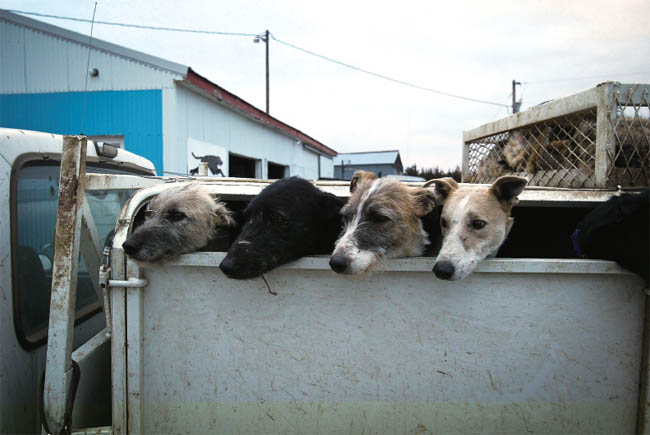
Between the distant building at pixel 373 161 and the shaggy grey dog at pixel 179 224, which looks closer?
the shaggy grey dog at pixel 179 224

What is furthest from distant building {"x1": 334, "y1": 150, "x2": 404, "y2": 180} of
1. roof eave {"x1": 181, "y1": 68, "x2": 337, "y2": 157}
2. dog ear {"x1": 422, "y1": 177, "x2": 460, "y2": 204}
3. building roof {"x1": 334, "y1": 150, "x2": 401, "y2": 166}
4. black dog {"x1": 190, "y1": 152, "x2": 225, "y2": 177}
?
dog ear {"x1": 422, "y1": 177, "x2": 460, "y2": 204}

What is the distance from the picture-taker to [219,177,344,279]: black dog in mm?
1891

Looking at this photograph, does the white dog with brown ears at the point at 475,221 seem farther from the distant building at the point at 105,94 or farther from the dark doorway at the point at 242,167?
the dark doorway at the point at 242,167

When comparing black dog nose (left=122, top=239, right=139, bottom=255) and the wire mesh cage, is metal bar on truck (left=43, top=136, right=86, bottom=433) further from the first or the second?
the wire mesh cage

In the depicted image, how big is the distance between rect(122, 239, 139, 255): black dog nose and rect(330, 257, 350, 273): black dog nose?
1.00 m

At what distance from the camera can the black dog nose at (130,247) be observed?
1.87 meters

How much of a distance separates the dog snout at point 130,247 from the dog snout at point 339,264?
0.99 metres

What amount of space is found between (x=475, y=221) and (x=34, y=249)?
2.61 metres

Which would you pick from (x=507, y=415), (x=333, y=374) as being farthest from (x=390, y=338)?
(x=507, y=415)

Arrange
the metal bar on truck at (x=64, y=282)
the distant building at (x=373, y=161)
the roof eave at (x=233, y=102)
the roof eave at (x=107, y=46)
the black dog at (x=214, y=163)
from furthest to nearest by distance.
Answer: the distant building at (x=373, y=161) < the black dog at (x=214, y=163) < the roof eave at (x=233, y=102) < the roof eave at (x=107, y=46) < the metal bar on truck at (x=64, y=282)

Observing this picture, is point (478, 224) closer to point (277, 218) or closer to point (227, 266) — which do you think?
point (277, 218)

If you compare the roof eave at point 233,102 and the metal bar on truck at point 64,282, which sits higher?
the roof eave at point 233,102

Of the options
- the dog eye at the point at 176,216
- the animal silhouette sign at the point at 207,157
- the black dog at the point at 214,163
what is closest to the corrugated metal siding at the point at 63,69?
the animal silhouette sign at the point at 207,157

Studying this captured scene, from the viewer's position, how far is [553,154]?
3.31m
